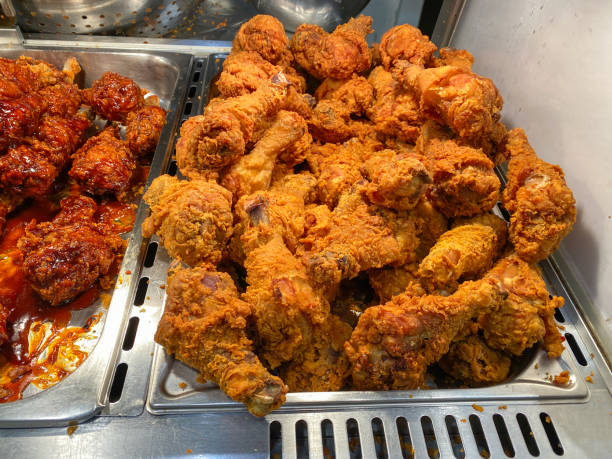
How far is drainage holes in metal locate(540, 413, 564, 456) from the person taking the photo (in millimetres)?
1438

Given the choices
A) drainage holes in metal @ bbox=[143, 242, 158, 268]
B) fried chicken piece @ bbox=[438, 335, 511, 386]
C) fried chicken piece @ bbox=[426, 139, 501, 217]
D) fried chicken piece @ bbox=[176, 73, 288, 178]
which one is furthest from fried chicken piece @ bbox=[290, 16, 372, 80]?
fried chicken piece @ bbox=[438, 335, 511, 386]

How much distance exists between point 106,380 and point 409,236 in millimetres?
1340

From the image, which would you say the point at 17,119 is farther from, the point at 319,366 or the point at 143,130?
the point at 319,366

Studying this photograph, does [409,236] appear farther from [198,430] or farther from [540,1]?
[540,1]

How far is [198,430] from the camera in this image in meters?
1.39

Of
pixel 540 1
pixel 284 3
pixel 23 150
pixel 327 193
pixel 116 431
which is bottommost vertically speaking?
pixel 116 431

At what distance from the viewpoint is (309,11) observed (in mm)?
3438

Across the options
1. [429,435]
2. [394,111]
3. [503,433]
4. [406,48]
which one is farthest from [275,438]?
[406,48]

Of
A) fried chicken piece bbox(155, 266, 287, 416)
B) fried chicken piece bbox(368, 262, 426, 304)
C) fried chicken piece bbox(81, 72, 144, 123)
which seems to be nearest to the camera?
fried chicken piece bbox(155, 266, 287, 416)

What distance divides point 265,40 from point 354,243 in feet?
5.01

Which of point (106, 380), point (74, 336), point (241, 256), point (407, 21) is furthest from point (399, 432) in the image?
point (407, 21)

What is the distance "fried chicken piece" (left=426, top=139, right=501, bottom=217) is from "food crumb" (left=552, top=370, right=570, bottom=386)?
0.74 m

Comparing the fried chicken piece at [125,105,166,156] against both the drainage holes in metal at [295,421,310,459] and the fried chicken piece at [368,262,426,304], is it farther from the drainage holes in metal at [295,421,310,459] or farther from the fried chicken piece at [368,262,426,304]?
the drainage holes in metal at [295,421,310,459]

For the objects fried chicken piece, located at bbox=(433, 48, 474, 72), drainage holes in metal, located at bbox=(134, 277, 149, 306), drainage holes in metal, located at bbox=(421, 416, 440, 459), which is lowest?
drainage holes in metal, located at bbox=(134, 277, 149, 306)
